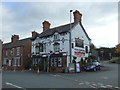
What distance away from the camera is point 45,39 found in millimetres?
40219

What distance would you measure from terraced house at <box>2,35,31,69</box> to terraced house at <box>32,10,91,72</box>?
5.32 metres

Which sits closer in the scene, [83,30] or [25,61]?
[83,30]

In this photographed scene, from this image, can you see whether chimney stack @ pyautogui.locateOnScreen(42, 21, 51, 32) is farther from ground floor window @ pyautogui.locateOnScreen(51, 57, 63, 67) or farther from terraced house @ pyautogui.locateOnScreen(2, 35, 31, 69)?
ground floor window @ pyautogui.locateOnScreen(51, 57, 63, 67)

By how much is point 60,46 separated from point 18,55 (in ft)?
53.5

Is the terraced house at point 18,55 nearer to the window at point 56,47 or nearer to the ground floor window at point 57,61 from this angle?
the ground floor window at point 57,61

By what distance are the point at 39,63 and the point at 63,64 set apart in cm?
699

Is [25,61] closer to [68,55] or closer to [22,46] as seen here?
[22,46]

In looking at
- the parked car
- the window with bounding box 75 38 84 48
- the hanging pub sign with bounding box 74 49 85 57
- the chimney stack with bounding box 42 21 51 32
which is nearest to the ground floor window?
the hanging pub sign with bounding box 74 49 85 57

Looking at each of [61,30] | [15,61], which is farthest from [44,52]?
[15,61]

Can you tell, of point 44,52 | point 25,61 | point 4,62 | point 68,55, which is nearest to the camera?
point 68,55

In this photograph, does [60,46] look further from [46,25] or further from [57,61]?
[46,25]

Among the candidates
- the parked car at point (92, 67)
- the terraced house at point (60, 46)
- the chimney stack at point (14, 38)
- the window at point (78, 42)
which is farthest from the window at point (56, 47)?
the chimney stack at point (14, 38)

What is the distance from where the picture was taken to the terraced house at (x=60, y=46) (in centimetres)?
3538

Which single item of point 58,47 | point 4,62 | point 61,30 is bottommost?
point 4,62
